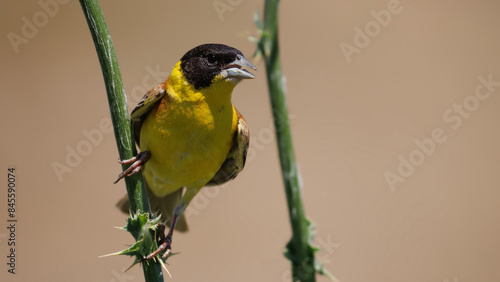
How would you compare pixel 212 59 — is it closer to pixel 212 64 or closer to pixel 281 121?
pixel 212 64

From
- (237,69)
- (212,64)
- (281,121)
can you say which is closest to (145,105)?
(212,64)

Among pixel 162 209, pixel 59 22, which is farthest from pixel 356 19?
pixel 162 209

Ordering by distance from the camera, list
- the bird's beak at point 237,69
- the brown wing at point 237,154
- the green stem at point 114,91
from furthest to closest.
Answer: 1. the brown wing at point 237,154
2. the bird's beak at point 237,69
3. the green stem at point 114,91

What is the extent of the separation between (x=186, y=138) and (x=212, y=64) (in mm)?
517

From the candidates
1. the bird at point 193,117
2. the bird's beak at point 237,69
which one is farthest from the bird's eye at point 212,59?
the bird's beak at point 237,69

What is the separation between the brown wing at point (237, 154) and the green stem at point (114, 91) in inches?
72.5

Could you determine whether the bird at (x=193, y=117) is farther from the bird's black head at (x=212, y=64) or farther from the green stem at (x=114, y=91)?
the green stem at (x=114, y=91)

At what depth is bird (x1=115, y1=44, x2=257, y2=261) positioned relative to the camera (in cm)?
361

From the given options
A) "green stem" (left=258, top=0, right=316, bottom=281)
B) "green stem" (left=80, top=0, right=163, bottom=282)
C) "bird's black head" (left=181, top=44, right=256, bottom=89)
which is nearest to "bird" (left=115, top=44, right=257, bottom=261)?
"bird's black head" (left=181, top=44, right=256, bottom=89)

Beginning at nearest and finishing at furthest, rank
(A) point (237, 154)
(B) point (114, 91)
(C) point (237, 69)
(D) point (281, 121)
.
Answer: (D) point (281, 121) < (B) point (114, 91) < (C) point (237, 69) < (A) point (237, 154)

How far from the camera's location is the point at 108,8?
1061cm

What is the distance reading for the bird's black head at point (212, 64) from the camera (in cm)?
357

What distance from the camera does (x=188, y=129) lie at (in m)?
3.65

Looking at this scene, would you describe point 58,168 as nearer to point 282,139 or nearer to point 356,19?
point 356,19
